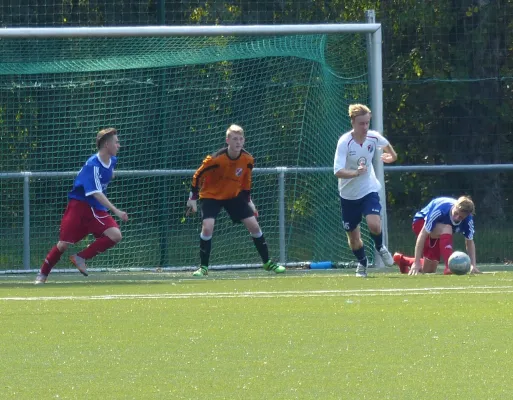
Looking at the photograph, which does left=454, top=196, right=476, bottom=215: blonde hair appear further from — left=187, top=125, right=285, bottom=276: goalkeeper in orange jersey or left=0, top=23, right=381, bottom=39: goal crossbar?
left=0, top=23, right=381, bottom=39: goal crossbar

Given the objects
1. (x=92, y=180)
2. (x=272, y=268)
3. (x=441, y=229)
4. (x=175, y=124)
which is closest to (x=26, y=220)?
(x=175, y=124)

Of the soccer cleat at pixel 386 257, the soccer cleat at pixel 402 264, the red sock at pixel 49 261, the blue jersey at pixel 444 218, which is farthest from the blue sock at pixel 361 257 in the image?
the red sock at pixel 49 261

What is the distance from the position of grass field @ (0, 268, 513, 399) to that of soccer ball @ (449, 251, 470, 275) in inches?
53.8

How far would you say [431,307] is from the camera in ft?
27.6

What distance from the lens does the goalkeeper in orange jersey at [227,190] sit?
43.1 ft

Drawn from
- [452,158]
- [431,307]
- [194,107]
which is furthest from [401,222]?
[431,307]

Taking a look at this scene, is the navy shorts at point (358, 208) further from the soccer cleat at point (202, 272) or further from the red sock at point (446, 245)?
the soccer cleat at point (202, 272)

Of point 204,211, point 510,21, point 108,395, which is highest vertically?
point 510,21

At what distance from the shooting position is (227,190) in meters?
13.2

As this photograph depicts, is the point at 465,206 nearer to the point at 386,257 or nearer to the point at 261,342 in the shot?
the point at 386,257

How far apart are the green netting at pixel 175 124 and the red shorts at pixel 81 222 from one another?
2945mm

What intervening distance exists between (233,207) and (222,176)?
1.13ft

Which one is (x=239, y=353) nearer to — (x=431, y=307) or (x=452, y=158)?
(x=431, y=307)

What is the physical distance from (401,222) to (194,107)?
448cm
